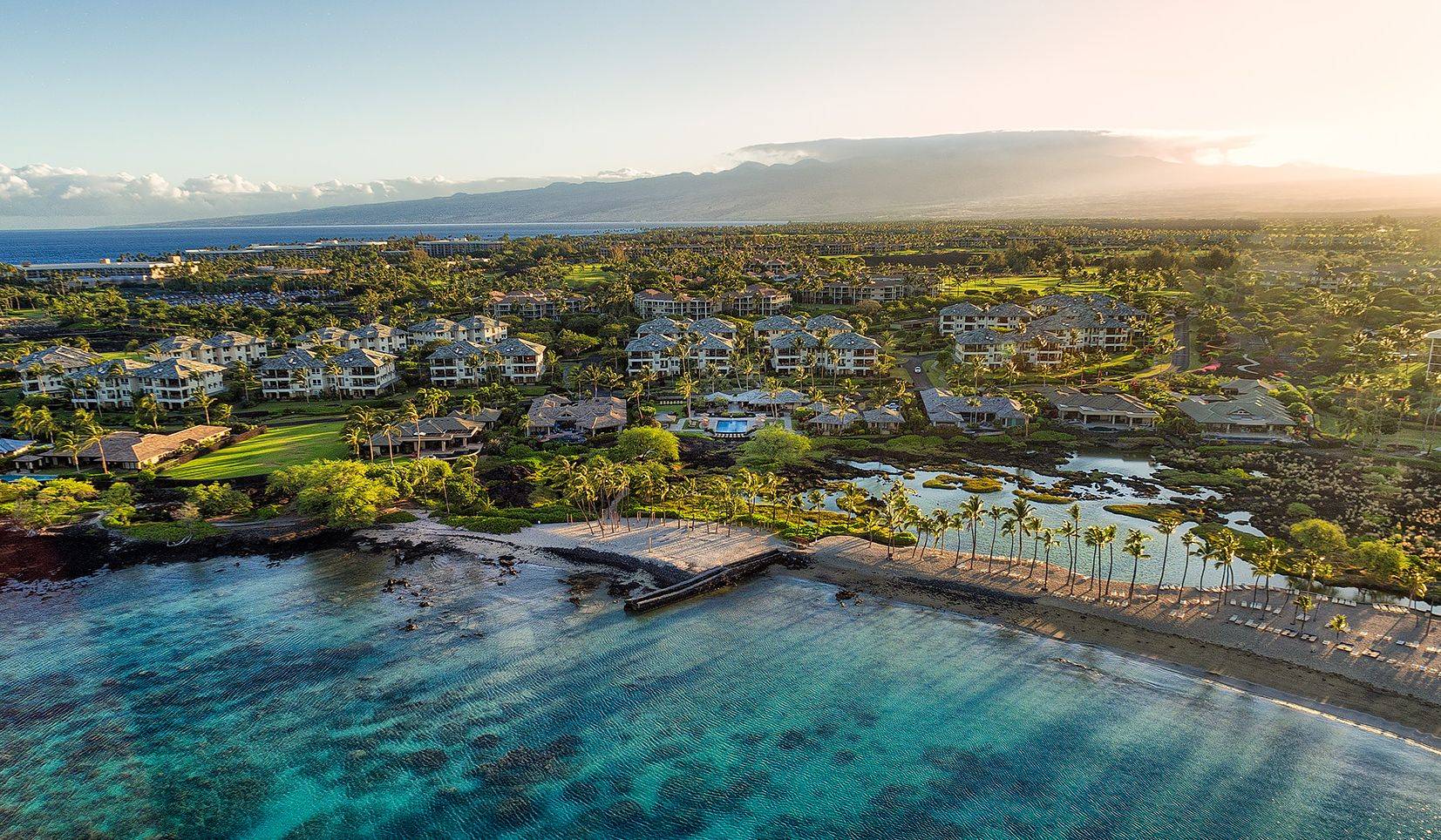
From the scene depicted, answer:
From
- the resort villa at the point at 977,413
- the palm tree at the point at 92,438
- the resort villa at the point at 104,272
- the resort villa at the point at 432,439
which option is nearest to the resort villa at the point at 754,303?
the resort villa at the point at 977,413

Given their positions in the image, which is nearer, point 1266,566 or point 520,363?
point 1266,566

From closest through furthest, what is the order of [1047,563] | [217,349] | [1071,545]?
[1047,563]
[1071,545]
[217,349]

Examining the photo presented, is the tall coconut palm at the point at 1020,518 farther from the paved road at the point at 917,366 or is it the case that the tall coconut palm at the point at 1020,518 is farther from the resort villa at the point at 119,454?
the resort villa at the point at 119,454

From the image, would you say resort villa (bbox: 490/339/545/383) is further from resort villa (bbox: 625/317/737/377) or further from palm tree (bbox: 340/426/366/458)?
palm tree (bbox: 340/426/366/458)

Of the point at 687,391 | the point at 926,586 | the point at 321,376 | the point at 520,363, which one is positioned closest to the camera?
the point at 926,586

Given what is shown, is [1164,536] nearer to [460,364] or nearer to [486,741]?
Answer: [486,741]

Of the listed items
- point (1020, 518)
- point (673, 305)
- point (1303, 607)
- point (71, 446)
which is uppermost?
point (673, 305)

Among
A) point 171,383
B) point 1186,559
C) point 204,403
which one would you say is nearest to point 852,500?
point 1186,559
